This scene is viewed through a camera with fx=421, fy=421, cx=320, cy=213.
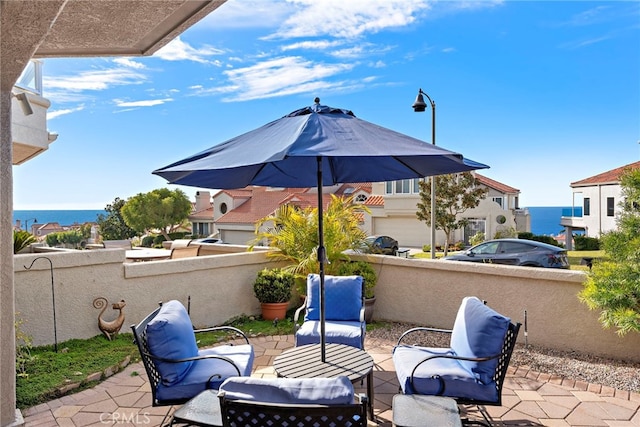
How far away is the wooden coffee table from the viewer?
11.2ft

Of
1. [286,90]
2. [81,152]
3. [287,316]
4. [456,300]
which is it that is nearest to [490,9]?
[456,300]

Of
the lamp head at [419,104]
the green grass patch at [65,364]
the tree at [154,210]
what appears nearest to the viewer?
the green grass patch at [65,364]

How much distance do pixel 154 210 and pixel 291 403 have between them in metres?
40.2

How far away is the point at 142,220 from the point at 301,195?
1681cm

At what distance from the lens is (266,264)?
7836 mm

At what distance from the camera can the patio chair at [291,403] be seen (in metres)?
2.06

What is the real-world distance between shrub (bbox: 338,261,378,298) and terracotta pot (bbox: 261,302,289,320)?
1.15 metres

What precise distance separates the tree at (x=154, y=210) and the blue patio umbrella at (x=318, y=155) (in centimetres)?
3718

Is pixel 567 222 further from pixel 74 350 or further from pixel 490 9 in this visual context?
pixel 74 350

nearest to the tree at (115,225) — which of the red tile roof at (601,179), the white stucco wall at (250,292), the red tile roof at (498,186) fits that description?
the red tile roof at (498,186)

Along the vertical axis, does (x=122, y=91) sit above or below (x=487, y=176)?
above

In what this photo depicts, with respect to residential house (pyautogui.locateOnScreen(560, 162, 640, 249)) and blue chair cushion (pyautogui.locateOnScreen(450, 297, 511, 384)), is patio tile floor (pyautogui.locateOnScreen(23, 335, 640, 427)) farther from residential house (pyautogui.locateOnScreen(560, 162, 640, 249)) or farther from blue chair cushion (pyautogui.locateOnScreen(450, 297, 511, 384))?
residential house (pyautogui.locateOnScreen(560, 162, 640, 249))

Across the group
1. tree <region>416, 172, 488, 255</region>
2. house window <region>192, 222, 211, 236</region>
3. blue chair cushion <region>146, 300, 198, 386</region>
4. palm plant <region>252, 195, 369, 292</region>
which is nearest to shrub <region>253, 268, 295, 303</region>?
palm plant <region>252, 195, 369, 292</region>

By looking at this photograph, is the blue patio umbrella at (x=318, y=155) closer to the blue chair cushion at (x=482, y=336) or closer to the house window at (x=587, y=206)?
the blue chair cushion at (x=482, y=336)
